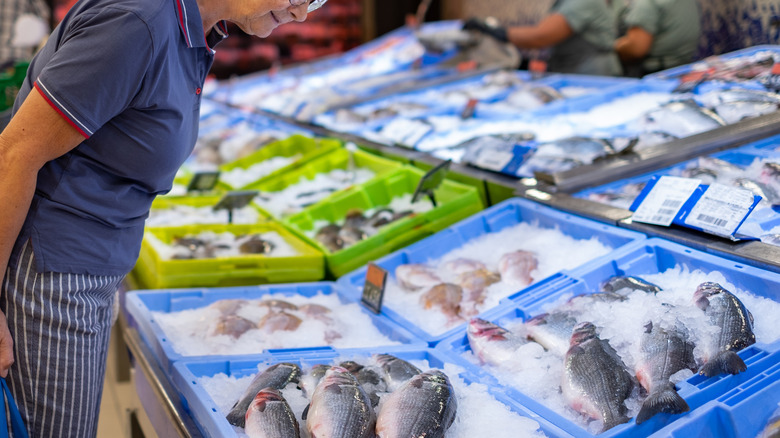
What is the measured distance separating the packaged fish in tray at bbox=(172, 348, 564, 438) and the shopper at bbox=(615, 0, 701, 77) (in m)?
4.49

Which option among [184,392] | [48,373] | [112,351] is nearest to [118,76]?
[48,373]

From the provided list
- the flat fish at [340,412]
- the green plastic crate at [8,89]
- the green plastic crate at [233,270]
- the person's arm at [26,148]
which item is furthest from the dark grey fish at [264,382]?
the green plastic crate at [8,89]

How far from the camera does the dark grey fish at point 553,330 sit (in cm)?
207

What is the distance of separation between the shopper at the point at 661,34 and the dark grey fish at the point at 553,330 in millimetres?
4318

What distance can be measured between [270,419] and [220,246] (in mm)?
1775

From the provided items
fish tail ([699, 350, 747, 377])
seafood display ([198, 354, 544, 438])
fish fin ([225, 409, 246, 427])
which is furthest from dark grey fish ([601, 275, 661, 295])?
fish fin ([225, 409, 246, 427])

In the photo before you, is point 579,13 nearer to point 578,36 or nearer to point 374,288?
point 578,36

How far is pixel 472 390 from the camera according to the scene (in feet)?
6.56

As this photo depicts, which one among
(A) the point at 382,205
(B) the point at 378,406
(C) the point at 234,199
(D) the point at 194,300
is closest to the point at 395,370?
(B) the point at 378,406

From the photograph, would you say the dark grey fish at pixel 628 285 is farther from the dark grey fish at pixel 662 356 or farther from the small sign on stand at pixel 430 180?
the small sign on stand at pixel 430 180

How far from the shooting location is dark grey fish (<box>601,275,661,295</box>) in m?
2.20

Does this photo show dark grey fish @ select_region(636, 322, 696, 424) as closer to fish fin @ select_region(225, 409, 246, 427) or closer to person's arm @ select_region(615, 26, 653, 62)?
fish fin @ select_region(225, 409, 246, 427)

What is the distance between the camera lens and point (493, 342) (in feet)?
7.09

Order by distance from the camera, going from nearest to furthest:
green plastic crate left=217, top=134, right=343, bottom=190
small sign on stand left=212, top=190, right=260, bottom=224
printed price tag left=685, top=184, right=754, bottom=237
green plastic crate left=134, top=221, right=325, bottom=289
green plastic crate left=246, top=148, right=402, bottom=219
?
printed price tag left=685, top=184, right=754, bottom=237, green plastic crate left=134, top=221, right=325, bottom=289, small sign on stand left=212, top=190, right=260, bottom=224, green plastic crate left=246, top=148, right=402, bottom=219, green plastic crate left=217, top=134, right=343, bottom=190
